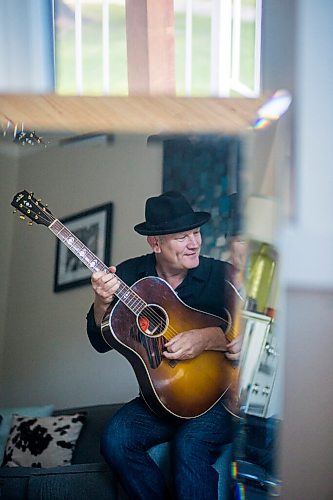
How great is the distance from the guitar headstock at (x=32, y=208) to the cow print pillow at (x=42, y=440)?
1.17 feet

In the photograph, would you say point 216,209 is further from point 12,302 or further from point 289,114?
point 12,302

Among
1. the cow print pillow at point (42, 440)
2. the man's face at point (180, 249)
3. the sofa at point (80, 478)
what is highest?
the man's face at point (180, 249)

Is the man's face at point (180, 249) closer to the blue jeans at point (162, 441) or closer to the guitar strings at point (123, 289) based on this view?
the guitar strings at point (123, 289)

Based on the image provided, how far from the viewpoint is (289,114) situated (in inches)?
58.8

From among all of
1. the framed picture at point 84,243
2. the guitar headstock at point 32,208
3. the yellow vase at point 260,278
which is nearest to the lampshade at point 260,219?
the yellow vase at point 260,278

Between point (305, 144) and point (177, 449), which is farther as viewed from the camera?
point (305, 144)

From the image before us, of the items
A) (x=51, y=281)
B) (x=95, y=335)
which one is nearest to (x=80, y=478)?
(x=95, y=335)

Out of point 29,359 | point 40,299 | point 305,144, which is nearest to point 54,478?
point 29,359

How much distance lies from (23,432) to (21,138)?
1.77ft

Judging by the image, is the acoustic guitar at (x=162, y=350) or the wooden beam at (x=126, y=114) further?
the wooden beam at (x=126, y=114)

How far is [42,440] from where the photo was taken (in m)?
1.40

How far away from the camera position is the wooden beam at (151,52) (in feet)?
4.96

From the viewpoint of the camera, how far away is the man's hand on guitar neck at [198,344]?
138 centimetres

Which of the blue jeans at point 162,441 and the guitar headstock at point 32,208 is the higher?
the guitar headstock at point 32,208
